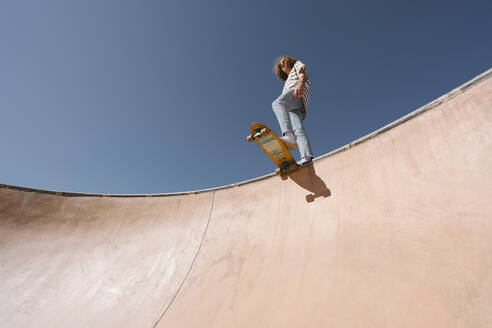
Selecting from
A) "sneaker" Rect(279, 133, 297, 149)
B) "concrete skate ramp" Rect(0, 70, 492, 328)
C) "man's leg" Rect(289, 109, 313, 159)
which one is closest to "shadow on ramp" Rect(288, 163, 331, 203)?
"concrete skate ramp" Rect(0, 70, 492, 328)

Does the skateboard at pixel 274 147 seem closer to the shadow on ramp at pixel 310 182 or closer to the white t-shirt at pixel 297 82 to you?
the shadow on ramp at pixel 310 182

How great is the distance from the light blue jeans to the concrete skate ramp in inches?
11.0

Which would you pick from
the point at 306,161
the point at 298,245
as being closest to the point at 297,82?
the point at 306,161

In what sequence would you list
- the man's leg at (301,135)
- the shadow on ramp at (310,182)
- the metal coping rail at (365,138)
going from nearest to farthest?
1. the metal coping rail at (365,138)
2. the shadow on ramp at (310,182)
3. the man's leg at (301,135)

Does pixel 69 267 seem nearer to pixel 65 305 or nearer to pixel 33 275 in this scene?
pixel 33 275

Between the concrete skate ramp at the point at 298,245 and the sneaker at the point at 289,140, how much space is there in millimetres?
350

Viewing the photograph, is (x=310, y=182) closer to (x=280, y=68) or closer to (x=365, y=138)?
(x=365, y=138)

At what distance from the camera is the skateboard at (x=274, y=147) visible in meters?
2.55

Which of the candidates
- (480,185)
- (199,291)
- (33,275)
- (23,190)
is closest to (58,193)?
(23,190)

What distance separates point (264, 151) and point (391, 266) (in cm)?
176

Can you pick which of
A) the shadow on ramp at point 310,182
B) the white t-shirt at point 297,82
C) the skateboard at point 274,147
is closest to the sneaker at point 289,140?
the skateboard at point 274,147

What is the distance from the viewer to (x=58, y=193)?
3.68 m

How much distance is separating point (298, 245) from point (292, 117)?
161 cm

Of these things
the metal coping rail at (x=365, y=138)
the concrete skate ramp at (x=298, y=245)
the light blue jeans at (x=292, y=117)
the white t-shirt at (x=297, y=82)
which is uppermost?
the white t-shirt at (x=297, y=82)
